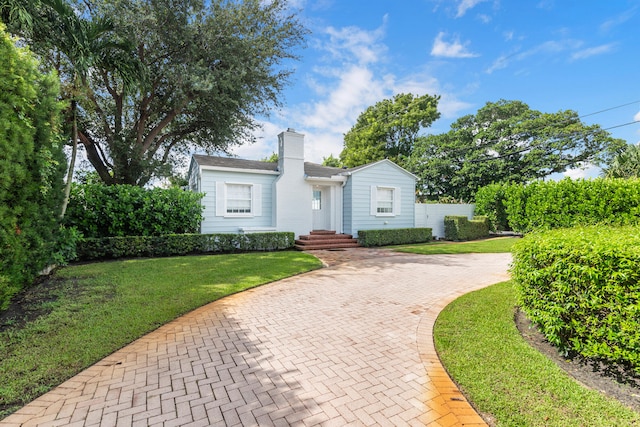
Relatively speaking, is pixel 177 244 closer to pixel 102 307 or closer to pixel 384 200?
pixel 102 307

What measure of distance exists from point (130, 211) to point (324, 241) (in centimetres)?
→ 727

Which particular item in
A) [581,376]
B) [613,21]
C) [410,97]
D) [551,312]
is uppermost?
[410,97]

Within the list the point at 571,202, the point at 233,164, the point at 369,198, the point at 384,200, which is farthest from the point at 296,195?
the point at 571,202

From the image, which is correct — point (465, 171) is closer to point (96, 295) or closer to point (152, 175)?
point (152, 175)

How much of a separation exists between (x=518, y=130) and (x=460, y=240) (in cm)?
1486

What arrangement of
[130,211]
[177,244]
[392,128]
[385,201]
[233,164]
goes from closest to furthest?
[130,211] < [177,244] < [233,164] < [385,201] < [392,128]

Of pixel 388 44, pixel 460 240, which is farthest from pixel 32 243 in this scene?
pixel 460 240

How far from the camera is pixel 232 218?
12.0m

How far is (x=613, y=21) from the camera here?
1022 cm

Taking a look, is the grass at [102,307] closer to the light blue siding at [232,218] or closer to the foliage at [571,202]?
the light blue siding at [232,218]

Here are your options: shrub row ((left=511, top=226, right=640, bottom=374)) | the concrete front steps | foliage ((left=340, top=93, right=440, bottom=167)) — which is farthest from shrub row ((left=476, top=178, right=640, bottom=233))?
foliage ((left=340, top=93, right=440, bottom=167))

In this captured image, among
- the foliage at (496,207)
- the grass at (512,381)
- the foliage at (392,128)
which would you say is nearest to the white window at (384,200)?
the foliage at (496,207)

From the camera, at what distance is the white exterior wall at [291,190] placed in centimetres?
1266

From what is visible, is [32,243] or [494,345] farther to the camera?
[32,243]
